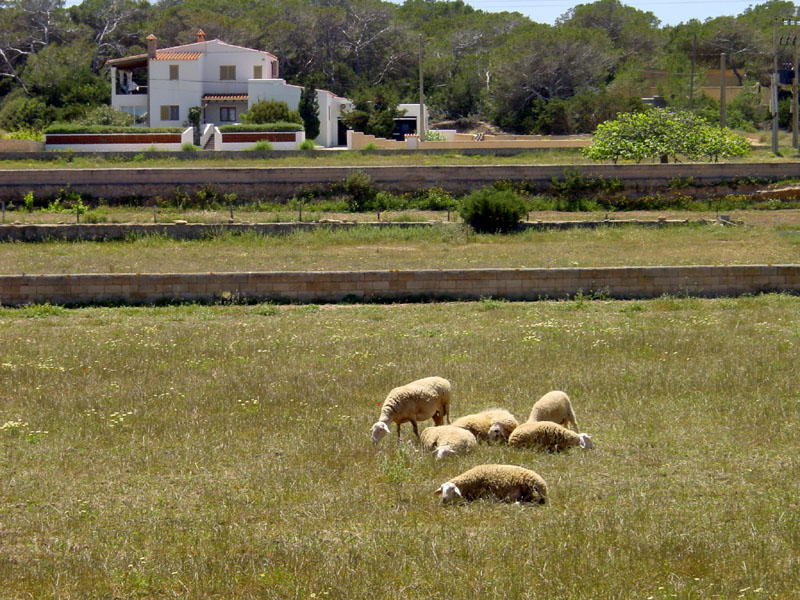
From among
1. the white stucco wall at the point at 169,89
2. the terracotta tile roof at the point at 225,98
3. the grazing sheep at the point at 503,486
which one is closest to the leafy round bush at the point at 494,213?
the grazing sheep at the point at 503,486

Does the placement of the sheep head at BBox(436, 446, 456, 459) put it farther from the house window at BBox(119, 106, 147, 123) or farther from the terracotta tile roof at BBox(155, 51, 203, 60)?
the house window at BBox(119, 106, 147, 123)

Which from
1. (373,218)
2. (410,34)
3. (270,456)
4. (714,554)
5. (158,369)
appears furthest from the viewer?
(410,34)

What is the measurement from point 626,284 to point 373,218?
1577 centimetres

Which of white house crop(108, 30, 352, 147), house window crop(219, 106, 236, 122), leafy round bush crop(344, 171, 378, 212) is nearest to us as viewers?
leafy round bush crop(344, 171, 378, 212)

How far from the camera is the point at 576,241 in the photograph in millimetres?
28109

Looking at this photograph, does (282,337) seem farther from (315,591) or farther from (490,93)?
(490,93)

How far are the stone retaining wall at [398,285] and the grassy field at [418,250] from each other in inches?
107

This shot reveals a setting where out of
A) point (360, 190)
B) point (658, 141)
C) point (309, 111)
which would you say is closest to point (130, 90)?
point (309, 111)

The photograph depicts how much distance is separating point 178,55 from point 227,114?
4.65m

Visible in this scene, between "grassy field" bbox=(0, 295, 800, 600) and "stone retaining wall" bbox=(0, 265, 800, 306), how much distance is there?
367 centimetres

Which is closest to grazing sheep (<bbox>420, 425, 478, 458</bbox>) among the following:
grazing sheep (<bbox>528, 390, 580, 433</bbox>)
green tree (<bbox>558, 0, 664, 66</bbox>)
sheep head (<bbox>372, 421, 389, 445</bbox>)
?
sheep head (<bbox>372, 421, 389, 445</bbox>)

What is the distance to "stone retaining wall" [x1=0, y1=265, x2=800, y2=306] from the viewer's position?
19.4 m

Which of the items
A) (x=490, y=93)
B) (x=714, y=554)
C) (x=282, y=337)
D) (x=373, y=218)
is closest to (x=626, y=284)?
(x=282, y=337)

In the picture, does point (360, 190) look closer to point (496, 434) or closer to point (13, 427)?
point (13, 427)
